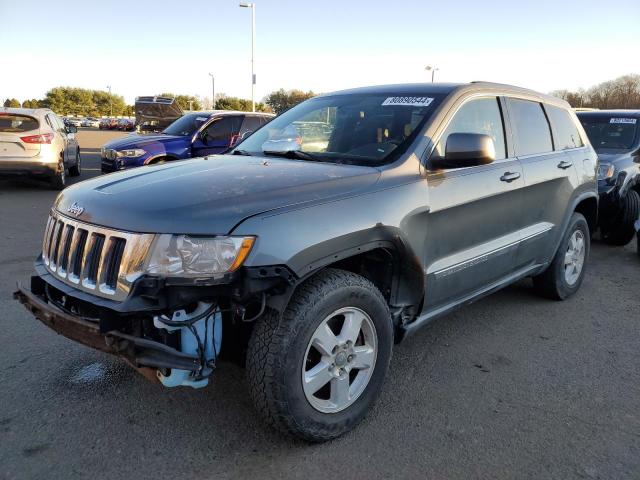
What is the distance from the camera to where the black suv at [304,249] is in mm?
2316

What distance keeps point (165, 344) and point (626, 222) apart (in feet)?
22.1

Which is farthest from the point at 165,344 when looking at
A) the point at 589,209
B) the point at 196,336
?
the point at 589,209

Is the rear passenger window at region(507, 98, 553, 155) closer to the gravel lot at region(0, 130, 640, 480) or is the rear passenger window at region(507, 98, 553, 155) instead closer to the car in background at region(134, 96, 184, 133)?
the gravel lot at region(0, 130, 640, 480)

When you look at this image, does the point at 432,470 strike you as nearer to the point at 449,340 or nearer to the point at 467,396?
the point at 467,396

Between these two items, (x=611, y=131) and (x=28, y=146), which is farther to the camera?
(x=28, y=146)

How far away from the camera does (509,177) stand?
3.73 metres

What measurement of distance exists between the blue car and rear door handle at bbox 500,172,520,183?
6421 mm

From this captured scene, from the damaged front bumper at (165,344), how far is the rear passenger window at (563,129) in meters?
3.51

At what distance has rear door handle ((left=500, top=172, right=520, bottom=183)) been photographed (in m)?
3.67

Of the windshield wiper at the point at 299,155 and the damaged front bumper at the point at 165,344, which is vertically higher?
the windshield wiper at the point at 299,155

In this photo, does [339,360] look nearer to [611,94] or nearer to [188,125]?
[188,125]

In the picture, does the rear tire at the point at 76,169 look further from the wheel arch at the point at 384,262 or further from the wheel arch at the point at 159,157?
the wheel arch at the point at 384,262

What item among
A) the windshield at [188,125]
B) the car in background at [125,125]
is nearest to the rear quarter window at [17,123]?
the windshield at [188,125]

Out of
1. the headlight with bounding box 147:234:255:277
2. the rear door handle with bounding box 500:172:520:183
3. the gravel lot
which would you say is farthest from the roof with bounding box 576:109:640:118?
the headlight with bounding box 147:234:255:277
